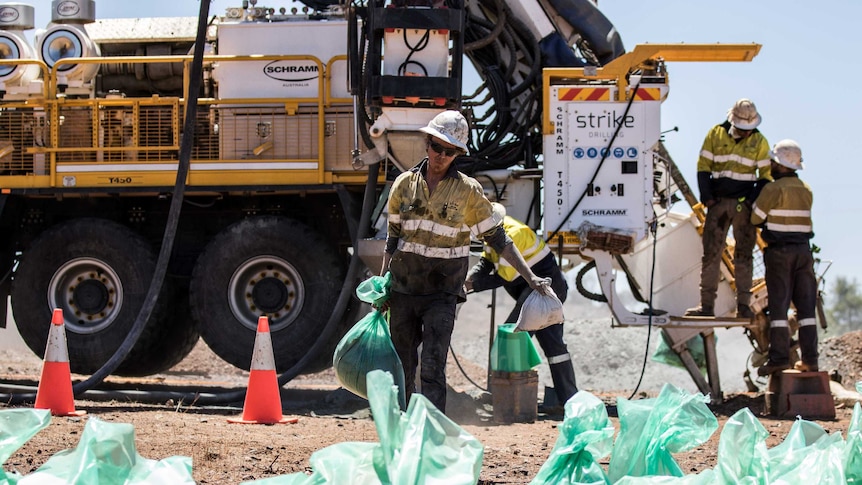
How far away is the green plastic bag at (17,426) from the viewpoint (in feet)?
15.1

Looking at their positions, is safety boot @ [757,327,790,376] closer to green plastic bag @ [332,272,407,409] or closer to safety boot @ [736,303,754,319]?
safety boot @ [736,303,754,319]

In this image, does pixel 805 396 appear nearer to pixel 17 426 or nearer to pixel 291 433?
pixel 291 433

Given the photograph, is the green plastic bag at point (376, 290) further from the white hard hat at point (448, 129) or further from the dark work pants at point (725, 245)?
the dark work pants at point (725, 245)

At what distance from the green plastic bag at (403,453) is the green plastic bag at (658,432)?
1039 mm

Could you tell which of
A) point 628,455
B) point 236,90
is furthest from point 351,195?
point 628,455

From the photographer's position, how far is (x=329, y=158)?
10.7 meters

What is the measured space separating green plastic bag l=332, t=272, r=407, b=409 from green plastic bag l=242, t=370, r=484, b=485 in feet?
7.18

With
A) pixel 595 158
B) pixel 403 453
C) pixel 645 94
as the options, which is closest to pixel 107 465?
pixel 403 453

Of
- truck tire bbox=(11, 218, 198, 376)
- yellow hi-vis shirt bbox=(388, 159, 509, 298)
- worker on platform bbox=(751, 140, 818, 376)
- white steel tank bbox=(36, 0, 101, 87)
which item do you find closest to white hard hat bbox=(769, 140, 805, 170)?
worker on platform bbox=(751, 140, 818, 376)

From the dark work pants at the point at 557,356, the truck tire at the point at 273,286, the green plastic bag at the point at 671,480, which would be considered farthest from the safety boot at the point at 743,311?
the green plastic bag at the point at 671,480

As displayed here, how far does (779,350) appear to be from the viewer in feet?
34.0

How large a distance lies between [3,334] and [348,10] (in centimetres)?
897

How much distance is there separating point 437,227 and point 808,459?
255cm

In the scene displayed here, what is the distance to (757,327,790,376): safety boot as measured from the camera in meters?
10.3
